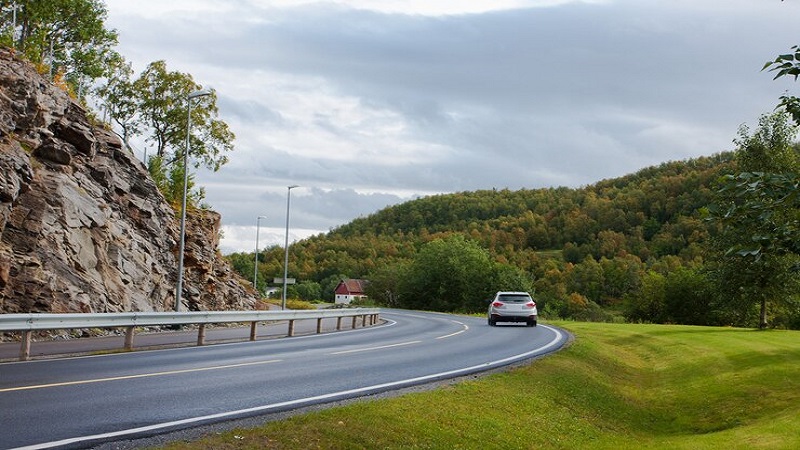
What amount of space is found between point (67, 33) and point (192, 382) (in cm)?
3836

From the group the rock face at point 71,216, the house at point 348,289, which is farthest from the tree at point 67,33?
the house at point 348,289

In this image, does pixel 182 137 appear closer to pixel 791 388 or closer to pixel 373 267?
pixel 791 388

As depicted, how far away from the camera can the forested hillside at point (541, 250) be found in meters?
96.9

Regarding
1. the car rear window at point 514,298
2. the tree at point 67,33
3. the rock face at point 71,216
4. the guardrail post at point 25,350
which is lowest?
the guardrail post at point 25,350

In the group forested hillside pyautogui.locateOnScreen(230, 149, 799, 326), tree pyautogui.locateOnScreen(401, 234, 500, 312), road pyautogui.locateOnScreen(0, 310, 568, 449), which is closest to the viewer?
road pyautogui.locateOnScreen(0, 310, 568, 449)

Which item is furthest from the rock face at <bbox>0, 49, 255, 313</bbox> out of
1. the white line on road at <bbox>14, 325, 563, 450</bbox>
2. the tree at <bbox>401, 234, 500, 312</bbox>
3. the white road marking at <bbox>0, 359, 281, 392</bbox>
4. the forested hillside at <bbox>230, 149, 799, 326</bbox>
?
the tree at <bbox>401, 234, 500, 312</bbox>

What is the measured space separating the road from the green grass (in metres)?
1.05

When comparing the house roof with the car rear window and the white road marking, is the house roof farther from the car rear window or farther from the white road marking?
the white road marking

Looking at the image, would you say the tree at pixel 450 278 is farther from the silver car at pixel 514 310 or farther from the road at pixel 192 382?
the road at pixel 192 382

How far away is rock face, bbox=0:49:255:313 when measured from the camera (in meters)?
23.2

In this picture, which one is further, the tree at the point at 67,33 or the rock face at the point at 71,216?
the tree at the point at 67,33

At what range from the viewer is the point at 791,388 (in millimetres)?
17391

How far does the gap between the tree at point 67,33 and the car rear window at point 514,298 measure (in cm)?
2452

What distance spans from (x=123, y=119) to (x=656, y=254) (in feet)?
356
